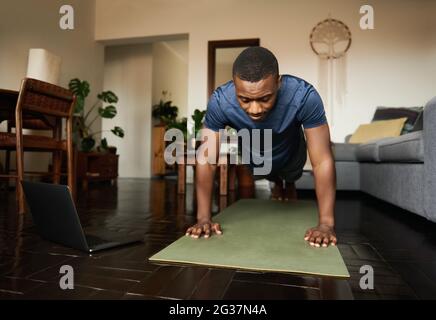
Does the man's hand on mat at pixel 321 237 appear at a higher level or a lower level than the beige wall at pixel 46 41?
lower

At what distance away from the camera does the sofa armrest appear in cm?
146

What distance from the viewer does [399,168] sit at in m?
2.03

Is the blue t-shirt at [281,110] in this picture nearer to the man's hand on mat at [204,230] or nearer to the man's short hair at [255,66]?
the man's short hair at [255,66]

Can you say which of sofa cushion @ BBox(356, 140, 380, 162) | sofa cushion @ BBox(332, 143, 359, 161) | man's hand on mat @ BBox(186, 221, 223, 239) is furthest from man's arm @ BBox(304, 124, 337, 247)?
sofa cushion @ BBox(332, 143, 359, 161)

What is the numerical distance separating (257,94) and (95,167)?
3.93 meters

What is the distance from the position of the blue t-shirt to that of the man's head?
0.15 m

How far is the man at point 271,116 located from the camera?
1.10 m

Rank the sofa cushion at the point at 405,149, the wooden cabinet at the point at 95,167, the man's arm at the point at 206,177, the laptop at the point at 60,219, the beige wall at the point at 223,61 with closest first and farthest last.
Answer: the laptop at the point at 60,219 → the man's arm at the point at 206,177 → the sofa cushion at the point at 405,149 → the wooden cabinet at the point at 95,167 → the beige wall at the point at 223,61

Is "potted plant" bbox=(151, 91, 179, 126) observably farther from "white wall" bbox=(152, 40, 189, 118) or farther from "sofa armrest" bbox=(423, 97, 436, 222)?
"sofa armrest" bbox=(423, 97, 436, 222)

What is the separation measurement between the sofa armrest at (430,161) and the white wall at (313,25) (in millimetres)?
3238

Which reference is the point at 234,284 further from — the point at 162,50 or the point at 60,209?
the point at 162,50

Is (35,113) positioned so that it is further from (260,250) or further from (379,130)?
(379,130)

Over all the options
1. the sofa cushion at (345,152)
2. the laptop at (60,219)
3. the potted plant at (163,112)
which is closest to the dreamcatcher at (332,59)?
the sofa cushion at (345,152)

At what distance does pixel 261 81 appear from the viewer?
108 cm
